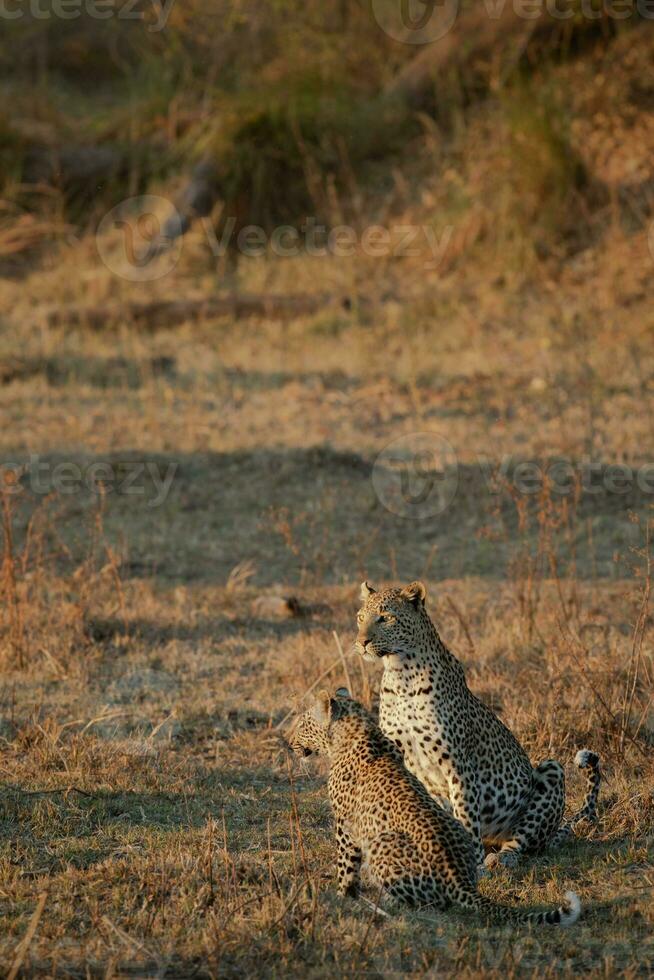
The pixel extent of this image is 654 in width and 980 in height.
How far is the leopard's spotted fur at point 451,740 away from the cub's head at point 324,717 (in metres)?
0.14

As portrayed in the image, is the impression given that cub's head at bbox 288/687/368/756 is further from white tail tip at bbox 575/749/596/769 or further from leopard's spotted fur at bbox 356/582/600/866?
white tail tip at bbox 575/749/596/769

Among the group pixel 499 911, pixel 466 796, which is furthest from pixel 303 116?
pixel 499 911

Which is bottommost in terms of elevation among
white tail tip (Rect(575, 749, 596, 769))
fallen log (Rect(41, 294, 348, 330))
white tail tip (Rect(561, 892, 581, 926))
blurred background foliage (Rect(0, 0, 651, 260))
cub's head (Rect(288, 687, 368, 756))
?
white tail tip (Rect(561, 892, 581, 926))

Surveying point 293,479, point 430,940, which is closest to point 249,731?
point 430,940

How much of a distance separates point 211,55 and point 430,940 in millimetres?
16925

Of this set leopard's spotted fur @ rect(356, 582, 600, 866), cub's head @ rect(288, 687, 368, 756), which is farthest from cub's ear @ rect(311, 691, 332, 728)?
leopard's spotted fur @ rect(356, 582, 600, 866)

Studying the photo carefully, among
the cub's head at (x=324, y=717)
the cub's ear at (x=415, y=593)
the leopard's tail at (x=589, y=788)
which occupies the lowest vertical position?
the leopard's tail at (x=589, y=788)

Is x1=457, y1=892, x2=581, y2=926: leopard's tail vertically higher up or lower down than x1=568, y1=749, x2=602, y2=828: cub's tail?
→ lower down

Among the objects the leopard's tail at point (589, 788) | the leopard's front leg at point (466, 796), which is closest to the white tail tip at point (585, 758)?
the leopard's tail at point (589, 788)

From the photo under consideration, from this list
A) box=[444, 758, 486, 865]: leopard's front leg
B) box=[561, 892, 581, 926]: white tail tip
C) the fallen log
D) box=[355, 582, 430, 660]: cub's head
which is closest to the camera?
box=[561, 892, 581, 926]: white tail tip

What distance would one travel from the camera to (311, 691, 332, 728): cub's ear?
5332 mm

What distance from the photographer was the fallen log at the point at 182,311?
14.4 meters

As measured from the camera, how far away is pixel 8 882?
4.80 metres

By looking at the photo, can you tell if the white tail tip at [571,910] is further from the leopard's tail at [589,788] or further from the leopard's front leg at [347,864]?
the leopard's tail at [589,788]
